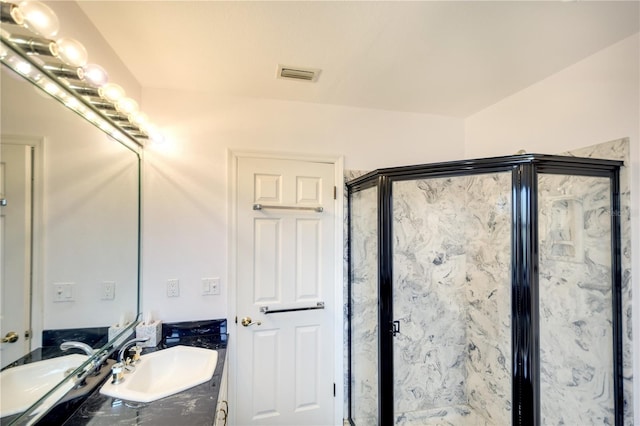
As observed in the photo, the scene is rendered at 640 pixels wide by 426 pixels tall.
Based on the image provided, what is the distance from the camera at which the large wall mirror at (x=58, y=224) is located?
85 centimetres

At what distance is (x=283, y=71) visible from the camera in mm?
1715

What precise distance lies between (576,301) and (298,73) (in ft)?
6.96

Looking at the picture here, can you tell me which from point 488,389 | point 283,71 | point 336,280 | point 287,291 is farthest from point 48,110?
point 488,389

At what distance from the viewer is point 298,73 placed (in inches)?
68.6

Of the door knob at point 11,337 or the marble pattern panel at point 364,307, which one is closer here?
the door knob at point 11,337

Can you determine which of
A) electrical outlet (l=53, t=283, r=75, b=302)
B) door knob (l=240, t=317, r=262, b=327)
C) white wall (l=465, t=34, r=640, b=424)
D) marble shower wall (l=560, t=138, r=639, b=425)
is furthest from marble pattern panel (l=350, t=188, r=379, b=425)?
electrical outlet (l=53, t=283, r=75, b=302)

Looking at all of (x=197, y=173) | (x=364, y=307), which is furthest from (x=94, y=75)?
(x=364, y=307)

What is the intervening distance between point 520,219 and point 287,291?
1.55 metres

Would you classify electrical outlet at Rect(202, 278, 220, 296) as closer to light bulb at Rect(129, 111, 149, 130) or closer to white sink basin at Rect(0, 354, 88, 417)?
white sink basin at Rect(0, 354, 88, 417)

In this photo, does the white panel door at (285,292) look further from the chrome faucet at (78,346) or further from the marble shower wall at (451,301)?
the chrome faucet at (78,346)

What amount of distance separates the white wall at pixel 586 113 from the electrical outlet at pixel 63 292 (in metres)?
2.65

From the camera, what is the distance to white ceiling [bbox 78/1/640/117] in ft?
3.98

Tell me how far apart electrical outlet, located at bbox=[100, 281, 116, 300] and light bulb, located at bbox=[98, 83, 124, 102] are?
0.94m

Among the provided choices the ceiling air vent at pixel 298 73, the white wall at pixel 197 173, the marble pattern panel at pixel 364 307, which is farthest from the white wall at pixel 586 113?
the ceiling air vent at pixel 298 73
